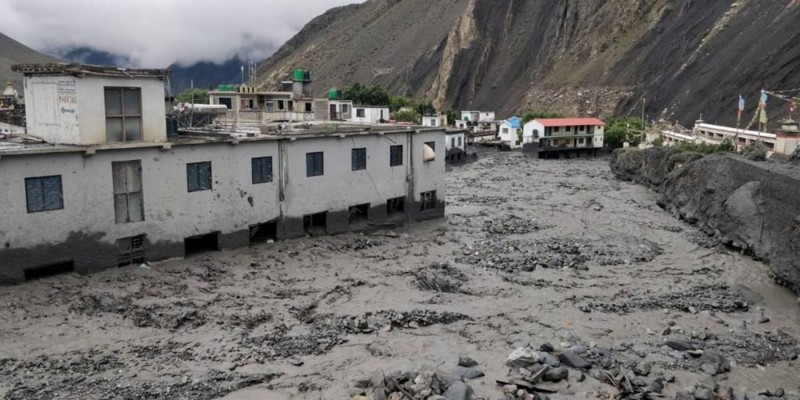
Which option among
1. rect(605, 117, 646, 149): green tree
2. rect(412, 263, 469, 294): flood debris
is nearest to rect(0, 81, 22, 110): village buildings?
rect(412, 263, 469, 294): flood debris

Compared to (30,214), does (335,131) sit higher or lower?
higher

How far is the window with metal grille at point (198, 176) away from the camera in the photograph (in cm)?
2361

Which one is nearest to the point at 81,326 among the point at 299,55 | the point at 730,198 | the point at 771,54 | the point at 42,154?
the point at 42,154

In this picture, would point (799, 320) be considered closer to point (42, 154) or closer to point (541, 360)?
point (541, 360)

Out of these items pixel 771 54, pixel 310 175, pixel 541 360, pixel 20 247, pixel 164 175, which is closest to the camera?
pixel 541 360

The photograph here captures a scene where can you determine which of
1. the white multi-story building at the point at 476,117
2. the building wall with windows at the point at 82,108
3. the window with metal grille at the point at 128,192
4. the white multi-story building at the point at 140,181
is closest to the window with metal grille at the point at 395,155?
the white multi-story building at the point at 140,181

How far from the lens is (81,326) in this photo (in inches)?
696

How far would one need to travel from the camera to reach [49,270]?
67.6 feet

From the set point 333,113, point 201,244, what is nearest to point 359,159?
point 201,244

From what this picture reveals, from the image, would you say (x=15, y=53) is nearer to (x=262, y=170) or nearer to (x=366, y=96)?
(x=366, y=96)

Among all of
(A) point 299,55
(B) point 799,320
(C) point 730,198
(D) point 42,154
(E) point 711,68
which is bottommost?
(B) point 799,320

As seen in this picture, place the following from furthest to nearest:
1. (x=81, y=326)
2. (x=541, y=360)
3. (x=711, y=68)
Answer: (x=711, y=68) < (x=81, y=326) < (x=541, y=360)

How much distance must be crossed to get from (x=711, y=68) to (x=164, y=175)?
72.3 m

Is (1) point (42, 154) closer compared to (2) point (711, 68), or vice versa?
(1) point (42, 154)
